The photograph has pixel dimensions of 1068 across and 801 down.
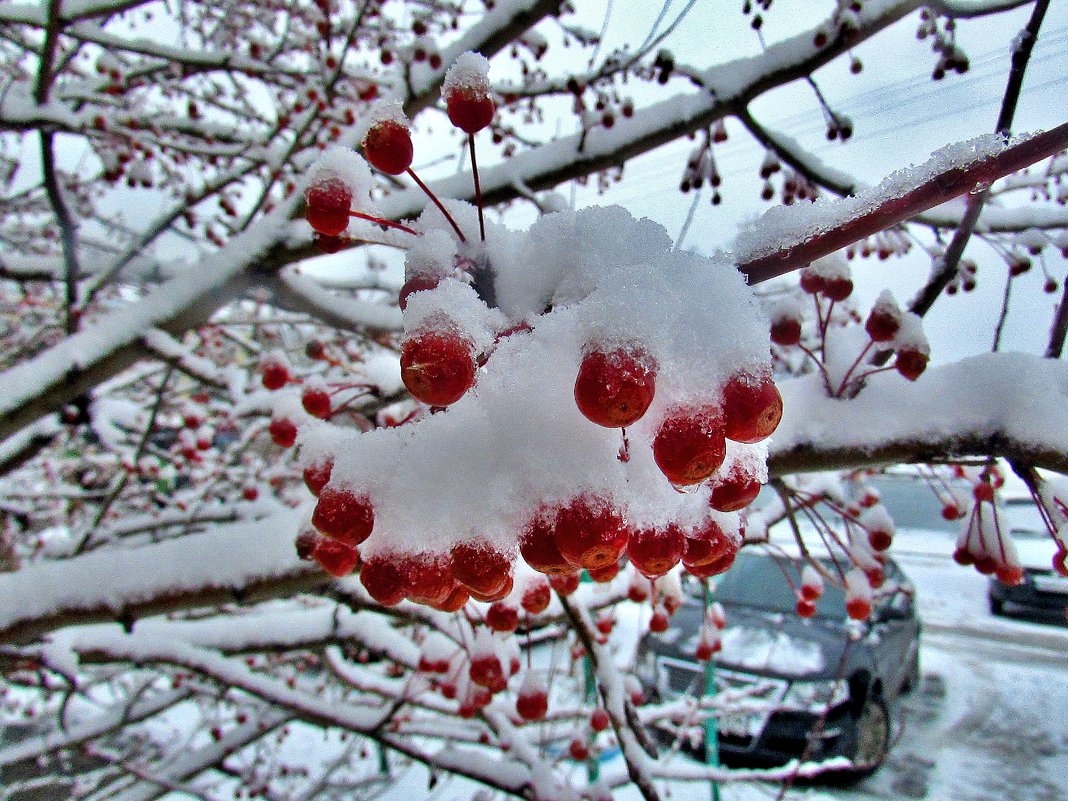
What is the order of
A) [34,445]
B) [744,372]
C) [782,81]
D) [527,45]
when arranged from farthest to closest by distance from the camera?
[527,45] → [34,445] → [782,81] → [744,372]

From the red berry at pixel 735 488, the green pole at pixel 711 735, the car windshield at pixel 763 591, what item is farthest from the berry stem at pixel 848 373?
the car windshield at pixel 763 591

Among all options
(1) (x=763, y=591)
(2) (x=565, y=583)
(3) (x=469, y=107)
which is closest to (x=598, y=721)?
(2) (x=565, y=583)

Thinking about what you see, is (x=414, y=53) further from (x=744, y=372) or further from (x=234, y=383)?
(x=744, y=372)

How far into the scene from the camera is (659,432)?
554 mm

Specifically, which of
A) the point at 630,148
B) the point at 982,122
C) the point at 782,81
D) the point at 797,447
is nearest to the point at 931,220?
the point at 782,81

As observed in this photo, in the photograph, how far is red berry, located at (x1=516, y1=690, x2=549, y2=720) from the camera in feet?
5.31

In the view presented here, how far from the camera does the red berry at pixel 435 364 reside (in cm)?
53

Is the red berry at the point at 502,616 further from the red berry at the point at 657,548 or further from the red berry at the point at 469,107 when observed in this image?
the red berry at the point at 469,107

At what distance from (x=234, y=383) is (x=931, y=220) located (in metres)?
3.29

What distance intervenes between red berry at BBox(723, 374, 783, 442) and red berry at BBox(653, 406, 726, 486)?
0.02m

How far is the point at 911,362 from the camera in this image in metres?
1.00

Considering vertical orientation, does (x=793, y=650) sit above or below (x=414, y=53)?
below

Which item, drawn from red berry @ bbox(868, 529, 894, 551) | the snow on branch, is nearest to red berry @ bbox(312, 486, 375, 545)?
the snow on branch

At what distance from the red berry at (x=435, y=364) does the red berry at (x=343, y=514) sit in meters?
0.21
